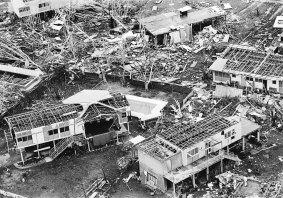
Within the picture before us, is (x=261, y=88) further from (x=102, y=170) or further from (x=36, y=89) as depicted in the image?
(x=36, y=89)

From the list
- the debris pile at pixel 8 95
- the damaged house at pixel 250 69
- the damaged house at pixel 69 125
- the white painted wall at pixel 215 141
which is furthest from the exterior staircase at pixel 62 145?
the damaged house at pixel 250 69

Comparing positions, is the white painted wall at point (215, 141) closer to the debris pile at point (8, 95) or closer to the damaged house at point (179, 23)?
the debris pile at point (8, 95)

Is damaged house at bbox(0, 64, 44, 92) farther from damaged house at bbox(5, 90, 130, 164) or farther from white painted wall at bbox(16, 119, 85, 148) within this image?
white painted wall at bbox(16, 119, 85, 148)

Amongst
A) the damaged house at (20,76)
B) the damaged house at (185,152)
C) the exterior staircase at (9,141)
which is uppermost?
the damaged house at (20,76)

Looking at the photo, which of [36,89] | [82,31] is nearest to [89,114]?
[36,89]

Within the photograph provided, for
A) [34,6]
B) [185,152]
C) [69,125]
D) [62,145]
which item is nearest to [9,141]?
[62,145]

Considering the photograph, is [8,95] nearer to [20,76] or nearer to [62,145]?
[20,76]

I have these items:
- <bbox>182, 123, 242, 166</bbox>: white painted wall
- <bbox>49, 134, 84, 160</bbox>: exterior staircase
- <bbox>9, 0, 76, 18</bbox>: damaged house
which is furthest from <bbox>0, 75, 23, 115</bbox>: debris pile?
<bbox>182, 123, 242, 166</bbox>: white painted wall

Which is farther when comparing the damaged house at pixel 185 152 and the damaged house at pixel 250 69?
the damaged house at pixel 250 69
